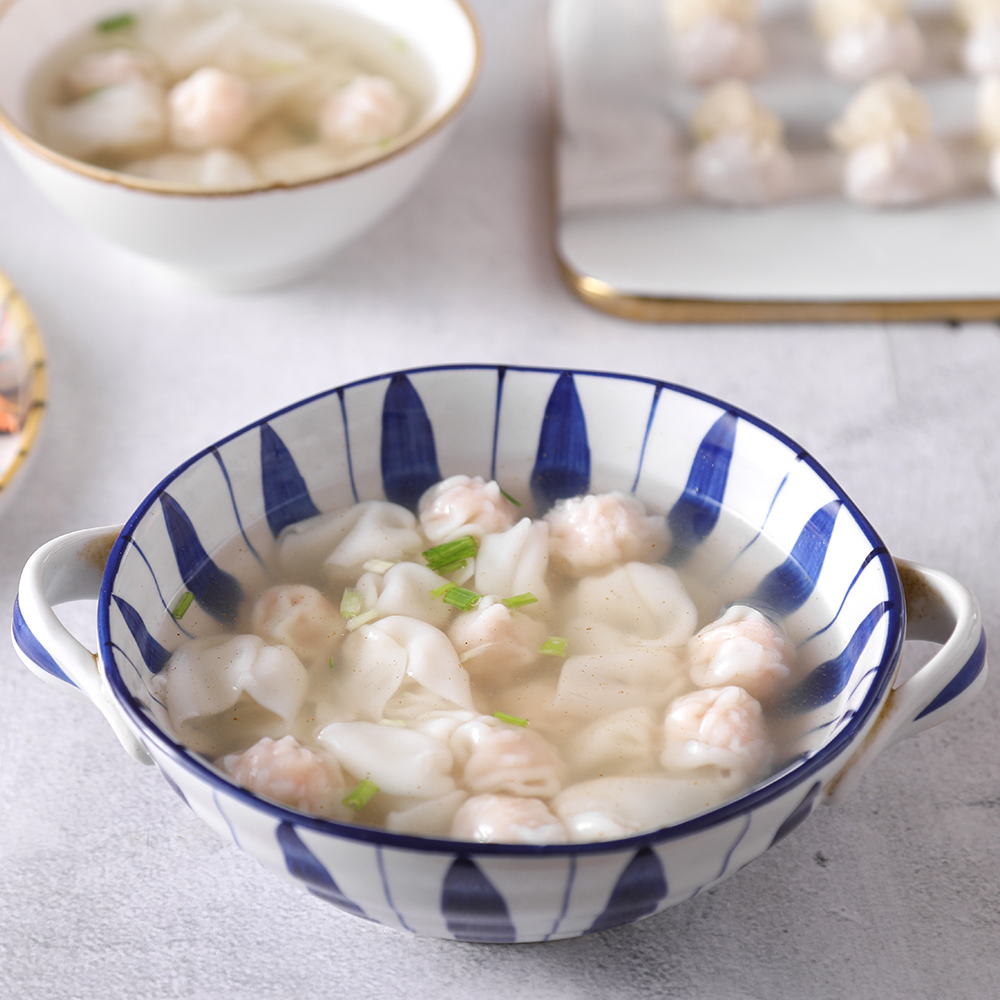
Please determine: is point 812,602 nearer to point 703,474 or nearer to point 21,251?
point 703,474

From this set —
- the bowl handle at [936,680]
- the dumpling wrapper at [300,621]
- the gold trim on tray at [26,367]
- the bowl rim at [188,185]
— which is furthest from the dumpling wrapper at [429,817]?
the bowl rim at [188,185]

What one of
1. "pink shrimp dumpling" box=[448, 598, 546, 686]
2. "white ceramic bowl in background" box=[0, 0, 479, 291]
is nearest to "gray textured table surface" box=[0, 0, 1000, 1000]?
"white ceramic bowl in background" box=[0, 0, 479, 291]

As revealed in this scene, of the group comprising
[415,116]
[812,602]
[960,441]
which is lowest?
[960,441]

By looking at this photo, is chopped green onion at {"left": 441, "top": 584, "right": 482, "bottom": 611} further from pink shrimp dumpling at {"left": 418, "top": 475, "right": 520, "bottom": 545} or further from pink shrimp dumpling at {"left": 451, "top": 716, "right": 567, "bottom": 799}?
pink shrimp dumpling at {"left": 451, "top": 716, "right": 567, "bottom": 799}

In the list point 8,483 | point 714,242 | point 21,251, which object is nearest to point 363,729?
point 8,483

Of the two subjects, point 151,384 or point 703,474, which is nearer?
point 703,474

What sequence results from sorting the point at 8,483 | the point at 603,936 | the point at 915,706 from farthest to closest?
the point at 8,483, the point at 603,936, the point at 915,706
